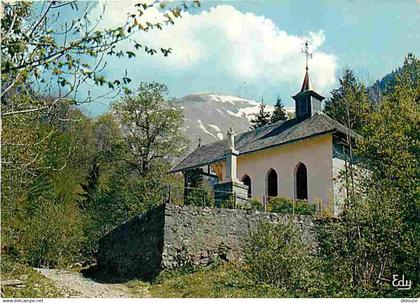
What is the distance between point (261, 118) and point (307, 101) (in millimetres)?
11335

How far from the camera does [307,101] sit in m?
17.2

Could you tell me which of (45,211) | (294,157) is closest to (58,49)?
(45,211)

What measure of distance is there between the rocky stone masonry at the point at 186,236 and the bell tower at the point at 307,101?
696 cm

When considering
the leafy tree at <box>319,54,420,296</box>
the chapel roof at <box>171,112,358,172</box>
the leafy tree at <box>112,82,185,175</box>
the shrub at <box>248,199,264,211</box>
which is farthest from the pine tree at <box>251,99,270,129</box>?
the leafy tree at <box>319,54,420,296</box>

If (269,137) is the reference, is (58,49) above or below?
below

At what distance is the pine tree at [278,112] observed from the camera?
28.0 metres

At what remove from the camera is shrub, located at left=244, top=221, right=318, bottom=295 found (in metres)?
7.50

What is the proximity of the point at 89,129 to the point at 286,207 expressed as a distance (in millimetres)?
10852

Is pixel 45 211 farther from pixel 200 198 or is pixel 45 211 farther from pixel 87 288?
pixel 87 288

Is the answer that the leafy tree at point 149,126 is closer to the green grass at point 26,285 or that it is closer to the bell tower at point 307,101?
the bell tower at point 307,101

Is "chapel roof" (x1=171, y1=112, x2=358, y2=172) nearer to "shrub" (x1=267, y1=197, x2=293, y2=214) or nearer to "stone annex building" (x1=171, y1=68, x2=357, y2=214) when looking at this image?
"stone annex building" (x1=171, y1=68, x2=357, y2=214)

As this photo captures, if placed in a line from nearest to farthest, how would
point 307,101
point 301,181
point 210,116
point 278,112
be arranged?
point 301,181, point 307,101, point 210,116, point 278,112

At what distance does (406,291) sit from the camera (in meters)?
7.29

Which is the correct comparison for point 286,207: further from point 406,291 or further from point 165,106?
point 165,106
